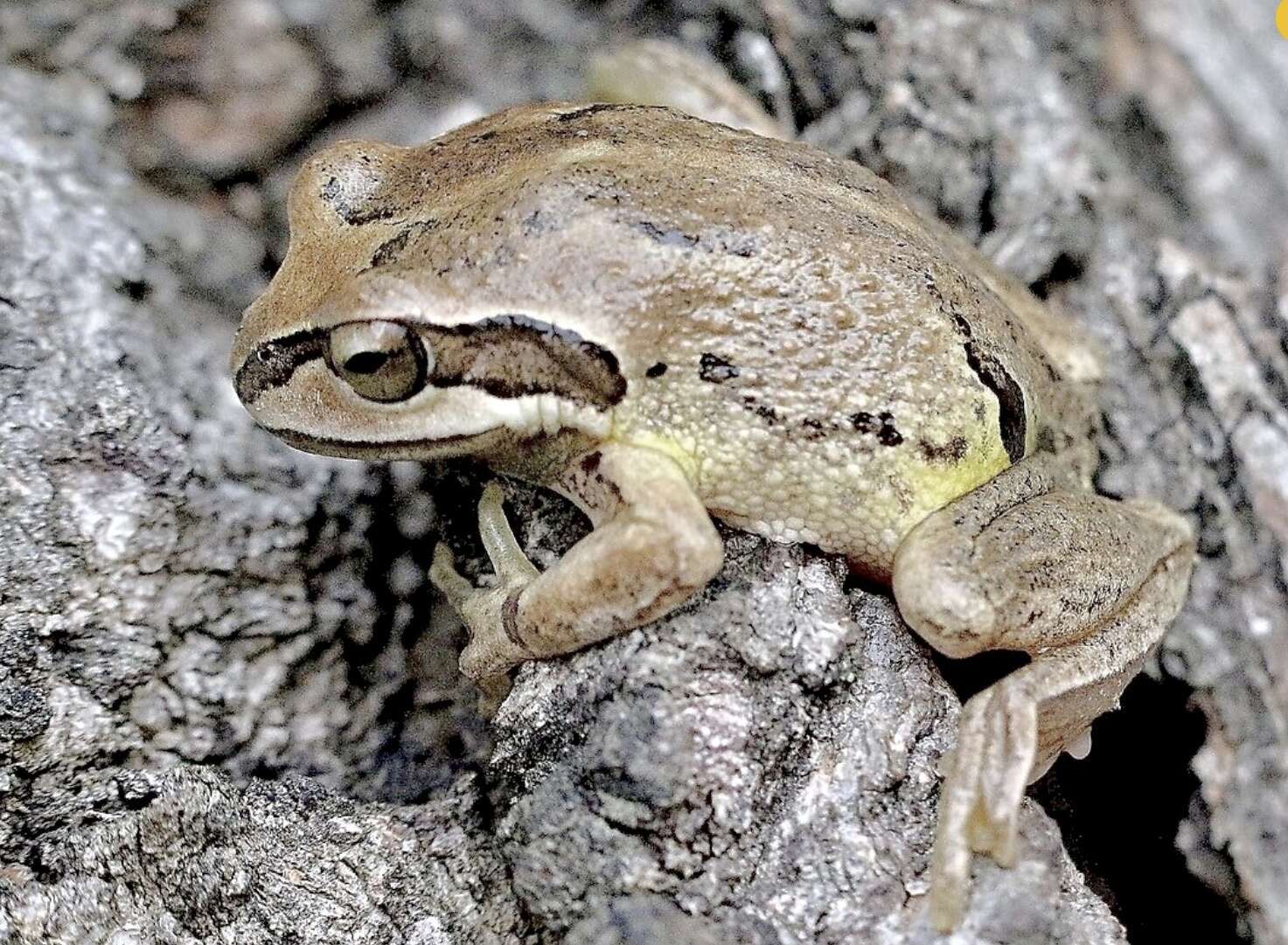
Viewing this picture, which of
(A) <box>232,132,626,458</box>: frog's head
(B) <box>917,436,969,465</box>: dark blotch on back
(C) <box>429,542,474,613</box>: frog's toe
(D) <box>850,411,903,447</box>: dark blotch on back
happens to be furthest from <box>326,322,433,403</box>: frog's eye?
(B) <box>917,436,969,465</box>: dark blotch on back

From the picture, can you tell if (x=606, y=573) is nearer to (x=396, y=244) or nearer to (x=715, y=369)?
(x=715, y=369)

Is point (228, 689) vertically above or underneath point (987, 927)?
underneath

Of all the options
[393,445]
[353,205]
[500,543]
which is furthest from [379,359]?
[500,543]

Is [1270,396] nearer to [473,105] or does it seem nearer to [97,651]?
[473,105]

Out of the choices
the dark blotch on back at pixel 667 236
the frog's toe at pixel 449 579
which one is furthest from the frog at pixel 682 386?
the frog's toe at pixel 449 579

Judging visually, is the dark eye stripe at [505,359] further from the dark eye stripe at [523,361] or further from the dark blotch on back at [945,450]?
the dark blotch on back at [945,450]

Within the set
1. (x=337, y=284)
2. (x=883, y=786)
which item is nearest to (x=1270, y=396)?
(x=883, y=786)
